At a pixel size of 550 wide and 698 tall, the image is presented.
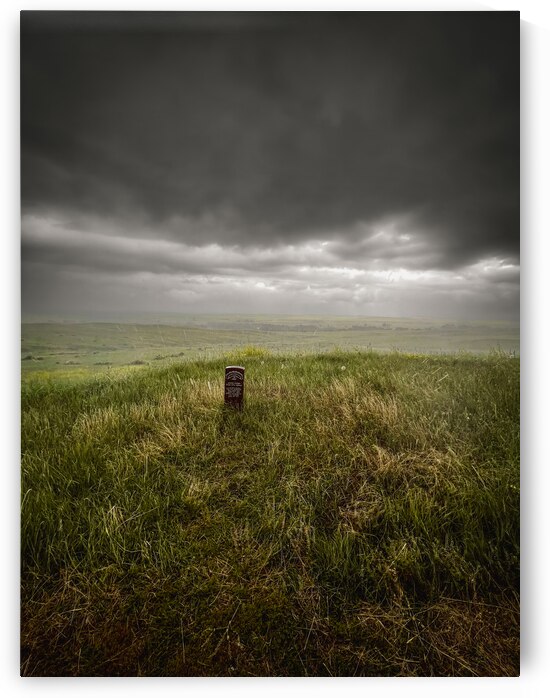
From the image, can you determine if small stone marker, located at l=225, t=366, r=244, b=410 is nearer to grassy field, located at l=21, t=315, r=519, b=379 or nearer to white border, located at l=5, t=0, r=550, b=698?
grassy field, located at l=21, t=315, r=519, b=379

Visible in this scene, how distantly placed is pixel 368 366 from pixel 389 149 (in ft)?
6.74

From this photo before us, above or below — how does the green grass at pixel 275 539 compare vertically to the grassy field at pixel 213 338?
below

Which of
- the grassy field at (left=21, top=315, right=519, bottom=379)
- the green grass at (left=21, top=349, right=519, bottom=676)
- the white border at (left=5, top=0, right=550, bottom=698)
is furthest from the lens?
the grassy field at (left=21, top=315, right=519, bottom=379)

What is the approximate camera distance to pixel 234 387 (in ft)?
10.9

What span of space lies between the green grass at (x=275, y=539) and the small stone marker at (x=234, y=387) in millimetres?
180

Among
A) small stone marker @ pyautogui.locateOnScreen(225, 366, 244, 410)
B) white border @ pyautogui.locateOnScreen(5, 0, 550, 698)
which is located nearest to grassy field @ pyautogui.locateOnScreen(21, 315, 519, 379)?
white border @ pyautogui.locateOnScreen(5, 0, 550, 698)

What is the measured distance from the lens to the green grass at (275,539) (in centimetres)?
216

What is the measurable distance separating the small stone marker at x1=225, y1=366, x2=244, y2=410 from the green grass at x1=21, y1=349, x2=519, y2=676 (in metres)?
0.18

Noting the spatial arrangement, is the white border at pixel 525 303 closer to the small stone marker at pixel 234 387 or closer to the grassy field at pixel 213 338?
the grassy field at pixel 213 338

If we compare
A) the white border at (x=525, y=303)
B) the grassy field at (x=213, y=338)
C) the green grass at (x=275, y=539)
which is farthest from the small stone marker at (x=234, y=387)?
the white border at (x=525, y=303)

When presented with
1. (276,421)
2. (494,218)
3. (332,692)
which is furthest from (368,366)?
(332,692)

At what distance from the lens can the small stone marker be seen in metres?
3.32

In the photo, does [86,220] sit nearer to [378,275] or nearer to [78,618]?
[378,275]

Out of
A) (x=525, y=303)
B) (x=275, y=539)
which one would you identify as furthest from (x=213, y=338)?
(x=525, y=303)
